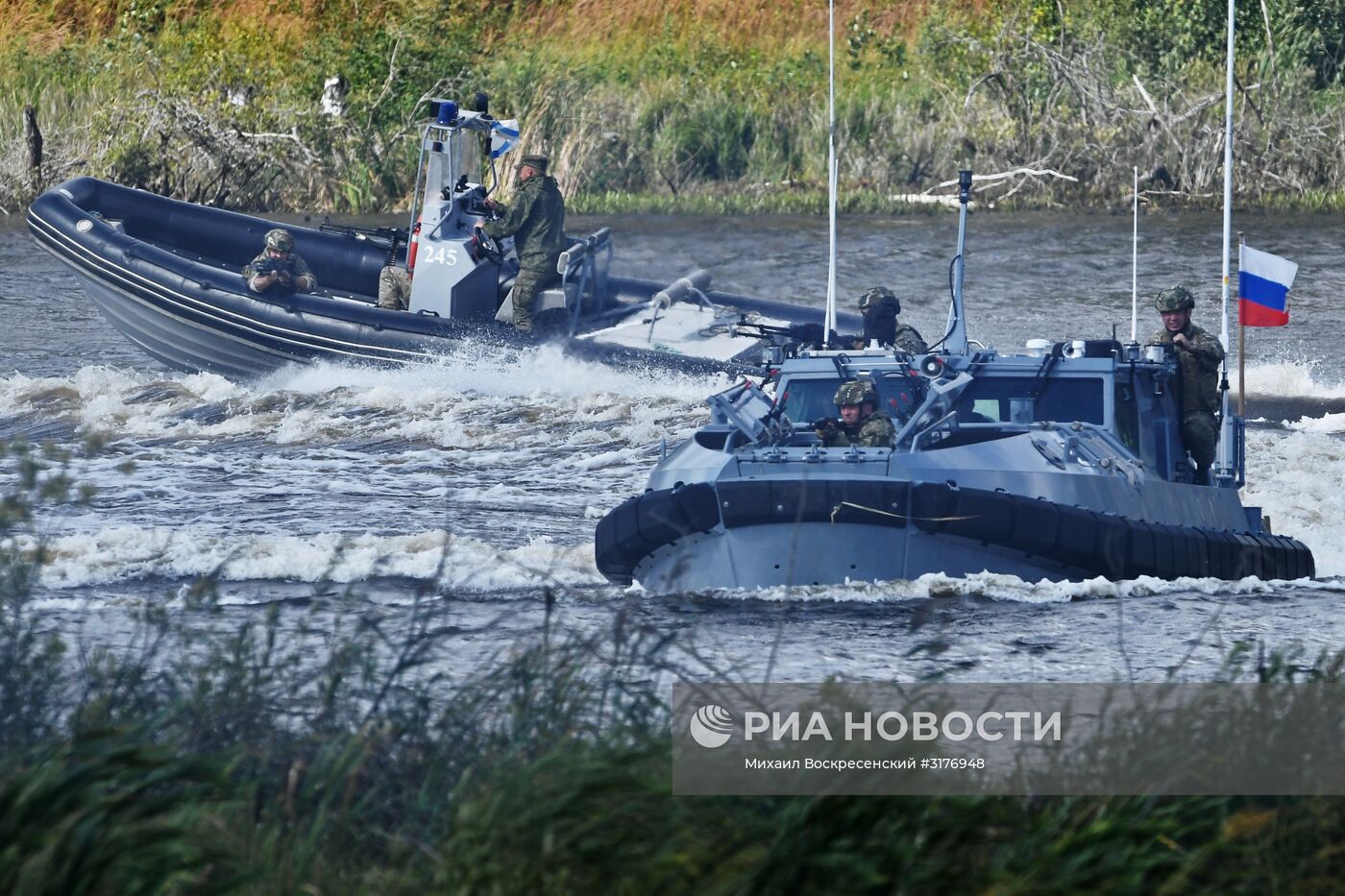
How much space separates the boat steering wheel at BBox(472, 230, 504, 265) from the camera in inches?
690

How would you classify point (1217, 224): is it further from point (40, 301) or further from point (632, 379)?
point (40, 301)

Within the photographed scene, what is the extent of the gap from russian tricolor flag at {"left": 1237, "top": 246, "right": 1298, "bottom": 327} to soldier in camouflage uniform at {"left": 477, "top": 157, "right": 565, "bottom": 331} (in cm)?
616

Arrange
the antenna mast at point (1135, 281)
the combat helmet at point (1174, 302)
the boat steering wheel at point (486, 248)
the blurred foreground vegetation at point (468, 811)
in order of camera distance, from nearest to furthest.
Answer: the blurred foreground vegetation at point (468, 811) → the combat helmet at point (1174, 302) → the antenna mast at point (1135, 281) → the boat steering wheel at point (486, 248)

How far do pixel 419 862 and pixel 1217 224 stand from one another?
22.8 metres

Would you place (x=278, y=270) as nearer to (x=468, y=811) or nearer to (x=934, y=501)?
(x=934, y=501)

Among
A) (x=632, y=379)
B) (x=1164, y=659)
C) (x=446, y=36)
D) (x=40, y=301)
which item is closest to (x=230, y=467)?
(x=632, y=379)

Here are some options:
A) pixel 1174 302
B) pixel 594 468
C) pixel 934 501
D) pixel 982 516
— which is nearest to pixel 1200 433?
pixel 1174 302

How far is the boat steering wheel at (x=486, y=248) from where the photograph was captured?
57.5 ft

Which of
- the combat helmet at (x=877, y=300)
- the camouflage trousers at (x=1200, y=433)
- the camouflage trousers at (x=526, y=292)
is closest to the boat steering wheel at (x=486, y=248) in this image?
the camouflage trousers at (x=526, y=292)

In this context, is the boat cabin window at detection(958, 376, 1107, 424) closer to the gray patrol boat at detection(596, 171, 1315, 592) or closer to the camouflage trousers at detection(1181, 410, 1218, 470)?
the gray patrol boat at detection(596, 171, 1315, 592)

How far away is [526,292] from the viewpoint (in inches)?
682

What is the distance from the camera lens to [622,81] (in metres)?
32.1

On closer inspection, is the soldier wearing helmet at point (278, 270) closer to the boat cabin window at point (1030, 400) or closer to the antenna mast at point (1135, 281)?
the antenna mast at point (1135, 281)

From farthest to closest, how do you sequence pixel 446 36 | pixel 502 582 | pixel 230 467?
pixel 446 36 → pixel 230 467 → pixel 502 582
